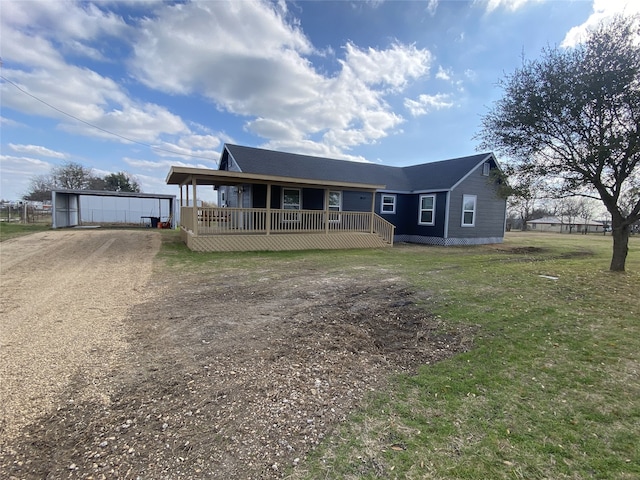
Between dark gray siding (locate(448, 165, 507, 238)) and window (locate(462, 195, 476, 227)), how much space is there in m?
0.19

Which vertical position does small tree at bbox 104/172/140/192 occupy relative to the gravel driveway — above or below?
above

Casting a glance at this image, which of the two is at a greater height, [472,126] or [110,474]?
[472,126]

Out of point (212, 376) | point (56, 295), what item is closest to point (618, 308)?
point (212, 376)

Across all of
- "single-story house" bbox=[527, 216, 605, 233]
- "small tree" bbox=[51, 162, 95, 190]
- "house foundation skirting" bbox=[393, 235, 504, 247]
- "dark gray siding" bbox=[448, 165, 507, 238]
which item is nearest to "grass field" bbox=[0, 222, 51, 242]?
"house foundation skirting" bbox=[393, 235, 504, 247]

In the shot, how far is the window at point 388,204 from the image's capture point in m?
17.2

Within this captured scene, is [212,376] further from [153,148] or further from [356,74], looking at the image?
[153,148]

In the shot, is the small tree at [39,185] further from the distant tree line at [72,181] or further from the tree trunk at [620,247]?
the tree trunk at [620,247]

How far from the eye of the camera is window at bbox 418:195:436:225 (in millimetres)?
16609

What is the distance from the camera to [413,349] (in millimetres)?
3688

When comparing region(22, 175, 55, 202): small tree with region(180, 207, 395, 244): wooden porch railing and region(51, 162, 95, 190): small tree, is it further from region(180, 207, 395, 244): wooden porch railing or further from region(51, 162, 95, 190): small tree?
region(180, 207, 395, 244): wooden porch railing

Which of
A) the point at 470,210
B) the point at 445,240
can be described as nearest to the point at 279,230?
the point at 445,240

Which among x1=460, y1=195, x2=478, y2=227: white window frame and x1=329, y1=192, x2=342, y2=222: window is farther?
x1=460, y1=195, x2=478, y2=227: white window frame

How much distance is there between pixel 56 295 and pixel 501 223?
19973 mm

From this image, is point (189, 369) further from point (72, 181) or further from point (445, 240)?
point (72, 181)
